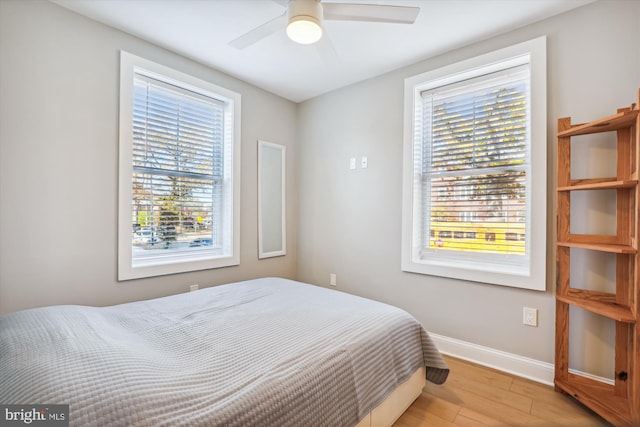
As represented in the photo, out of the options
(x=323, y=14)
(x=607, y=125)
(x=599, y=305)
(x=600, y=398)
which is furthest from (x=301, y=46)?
(x=600, y=398)

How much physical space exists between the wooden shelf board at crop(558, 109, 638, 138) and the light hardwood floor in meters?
1.70

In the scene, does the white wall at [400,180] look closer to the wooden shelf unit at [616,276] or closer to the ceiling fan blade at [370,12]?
the wooden shelf unit at [616,276]

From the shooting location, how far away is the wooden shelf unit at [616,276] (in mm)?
1531

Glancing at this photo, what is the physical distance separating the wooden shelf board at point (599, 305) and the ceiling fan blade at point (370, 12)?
6.36 feet

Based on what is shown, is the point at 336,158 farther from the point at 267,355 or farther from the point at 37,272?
the point at 37,272

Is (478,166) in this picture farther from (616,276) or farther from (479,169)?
(616,276)

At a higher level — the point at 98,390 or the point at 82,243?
the point at 82,243

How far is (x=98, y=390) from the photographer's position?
2.79 ft

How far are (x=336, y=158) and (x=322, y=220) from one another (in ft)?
2.44

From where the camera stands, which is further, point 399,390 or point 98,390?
point 399,390

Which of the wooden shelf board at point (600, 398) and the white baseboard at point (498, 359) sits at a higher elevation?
the wooden shelf board at point (600, 398)

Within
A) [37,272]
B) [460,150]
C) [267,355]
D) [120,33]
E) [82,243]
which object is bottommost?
[267,355]

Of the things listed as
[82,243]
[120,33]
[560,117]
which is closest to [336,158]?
[560,117]

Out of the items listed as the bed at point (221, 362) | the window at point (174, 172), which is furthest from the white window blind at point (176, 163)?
the bed at point (221, 362)
